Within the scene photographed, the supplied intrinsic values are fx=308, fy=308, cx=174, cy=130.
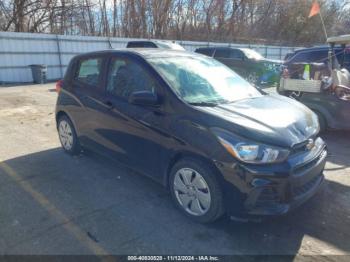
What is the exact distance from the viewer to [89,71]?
4465 mm

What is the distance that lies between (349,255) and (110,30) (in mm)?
22516

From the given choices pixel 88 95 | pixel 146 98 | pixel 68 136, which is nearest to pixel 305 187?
pixel 146 98

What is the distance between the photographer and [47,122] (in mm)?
7281

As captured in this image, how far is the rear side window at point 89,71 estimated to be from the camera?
4.24 metres

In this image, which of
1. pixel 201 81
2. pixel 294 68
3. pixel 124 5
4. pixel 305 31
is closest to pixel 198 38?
pixel 124 5

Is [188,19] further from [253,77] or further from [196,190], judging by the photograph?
[196,190]

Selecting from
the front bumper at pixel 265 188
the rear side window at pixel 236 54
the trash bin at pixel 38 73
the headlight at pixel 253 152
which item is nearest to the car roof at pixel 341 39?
the front bumper at pixel 265 188

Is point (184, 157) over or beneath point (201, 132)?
beneath

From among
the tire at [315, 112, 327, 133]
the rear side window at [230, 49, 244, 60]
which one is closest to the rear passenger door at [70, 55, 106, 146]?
the tire at [315, 112, 327, 133]

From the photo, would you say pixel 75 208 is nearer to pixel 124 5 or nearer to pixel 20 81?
pixel 20 81

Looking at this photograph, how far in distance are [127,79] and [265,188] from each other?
2093 mm

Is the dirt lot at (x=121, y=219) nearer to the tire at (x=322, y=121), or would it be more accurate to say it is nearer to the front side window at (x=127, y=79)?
the front side window at (x=127, y=79)

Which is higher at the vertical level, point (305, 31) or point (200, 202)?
point (305, 31)

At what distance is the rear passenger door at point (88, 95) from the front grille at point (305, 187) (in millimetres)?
2571
